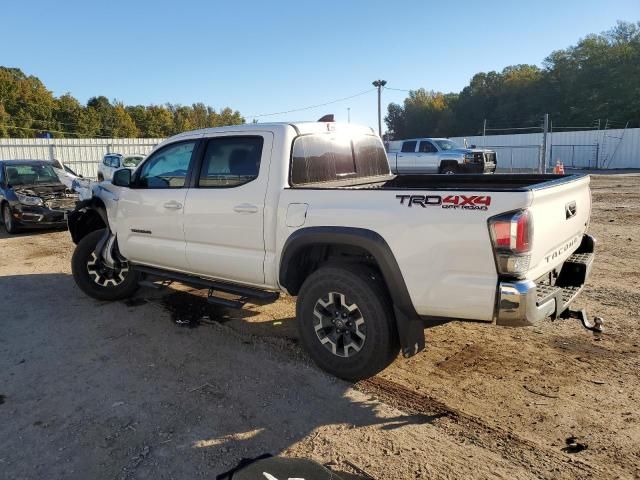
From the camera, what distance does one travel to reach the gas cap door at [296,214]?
3.91 metres

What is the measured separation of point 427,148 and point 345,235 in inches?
746

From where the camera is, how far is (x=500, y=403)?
345 cm

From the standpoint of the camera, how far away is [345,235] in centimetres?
363

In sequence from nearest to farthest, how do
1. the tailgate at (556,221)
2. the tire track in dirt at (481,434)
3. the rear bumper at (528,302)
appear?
1. the tire track in dirt at (481,434)
2. the rear bumper at (528,302)
3. the tailgate at (556,221)

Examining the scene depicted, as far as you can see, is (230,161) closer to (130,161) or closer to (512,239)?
(512,239)

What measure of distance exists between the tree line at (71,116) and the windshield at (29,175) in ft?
144

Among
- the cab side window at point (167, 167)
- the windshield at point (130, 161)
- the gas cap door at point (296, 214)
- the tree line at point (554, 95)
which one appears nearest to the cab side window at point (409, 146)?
the windshield at point (130, 161)

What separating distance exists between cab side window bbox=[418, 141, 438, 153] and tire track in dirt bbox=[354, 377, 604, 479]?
18772 mm

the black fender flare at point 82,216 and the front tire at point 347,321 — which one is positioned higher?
the black fender flare at point 82,216

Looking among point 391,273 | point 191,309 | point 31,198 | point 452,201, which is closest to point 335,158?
point 391,273

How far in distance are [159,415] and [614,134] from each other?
4223cm

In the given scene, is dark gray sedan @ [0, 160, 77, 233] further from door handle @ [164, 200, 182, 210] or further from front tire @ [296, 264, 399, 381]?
front tire @ [296, 264, 399, 381]

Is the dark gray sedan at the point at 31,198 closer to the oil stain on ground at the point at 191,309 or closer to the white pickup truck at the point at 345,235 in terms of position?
the white pickup truck at the point at 345,235

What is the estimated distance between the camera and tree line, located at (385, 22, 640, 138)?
6172 centimetres
